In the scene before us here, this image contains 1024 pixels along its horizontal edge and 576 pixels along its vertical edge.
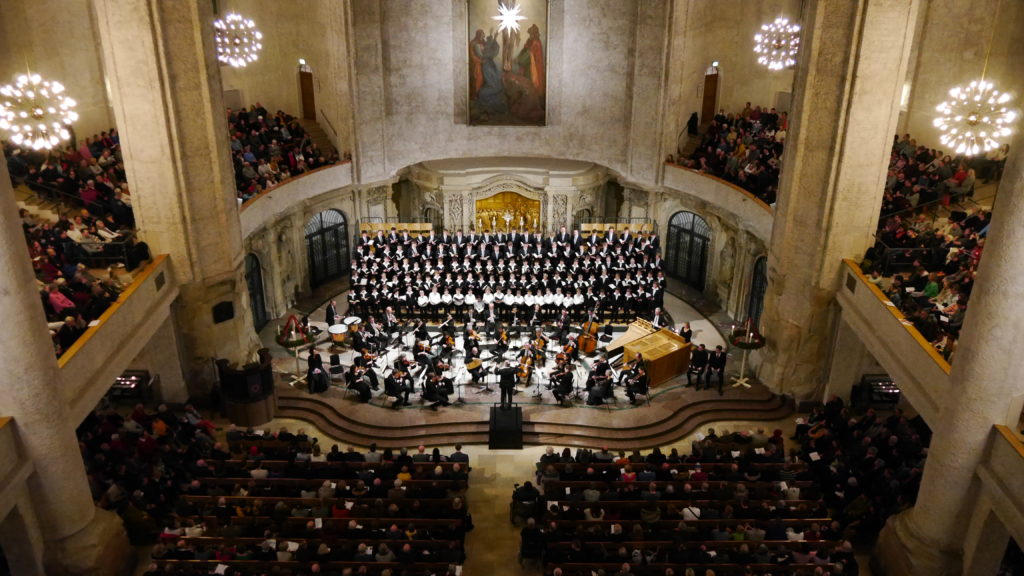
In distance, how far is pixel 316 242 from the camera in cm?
2800

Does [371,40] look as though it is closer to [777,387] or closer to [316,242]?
[316,242]

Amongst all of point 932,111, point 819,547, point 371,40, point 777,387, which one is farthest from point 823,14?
point 371,40

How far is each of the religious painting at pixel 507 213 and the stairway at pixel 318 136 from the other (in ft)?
19.6

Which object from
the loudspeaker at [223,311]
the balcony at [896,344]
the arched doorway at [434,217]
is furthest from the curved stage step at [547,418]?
the arched doorway at [434,217]

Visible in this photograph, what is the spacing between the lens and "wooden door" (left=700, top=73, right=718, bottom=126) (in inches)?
1114

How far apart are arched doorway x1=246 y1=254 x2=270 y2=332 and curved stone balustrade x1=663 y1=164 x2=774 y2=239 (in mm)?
14417

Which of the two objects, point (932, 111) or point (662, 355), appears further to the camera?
point (932, 111)

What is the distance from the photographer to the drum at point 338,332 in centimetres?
2172

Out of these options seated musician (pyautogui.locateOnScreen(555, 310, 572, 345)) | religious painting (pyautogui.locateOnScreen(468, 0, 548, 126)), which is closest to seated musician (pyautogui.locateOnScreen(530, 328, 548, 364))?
seated musician (pyautogui.locateOnScreen(555, 310, 572, 345))

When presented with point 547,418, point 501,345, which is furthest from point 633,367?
point 501,345

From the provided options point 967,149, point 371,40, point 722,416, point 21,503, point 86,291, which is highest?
point 371,40

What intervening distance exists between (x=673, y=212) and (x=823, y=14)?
39.3ft

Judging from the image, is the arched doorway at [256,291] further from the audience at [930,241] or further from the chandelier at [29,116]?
the audience at [930,241]

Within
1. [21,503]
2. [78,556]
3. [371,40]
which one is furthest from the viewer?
[371,40]
